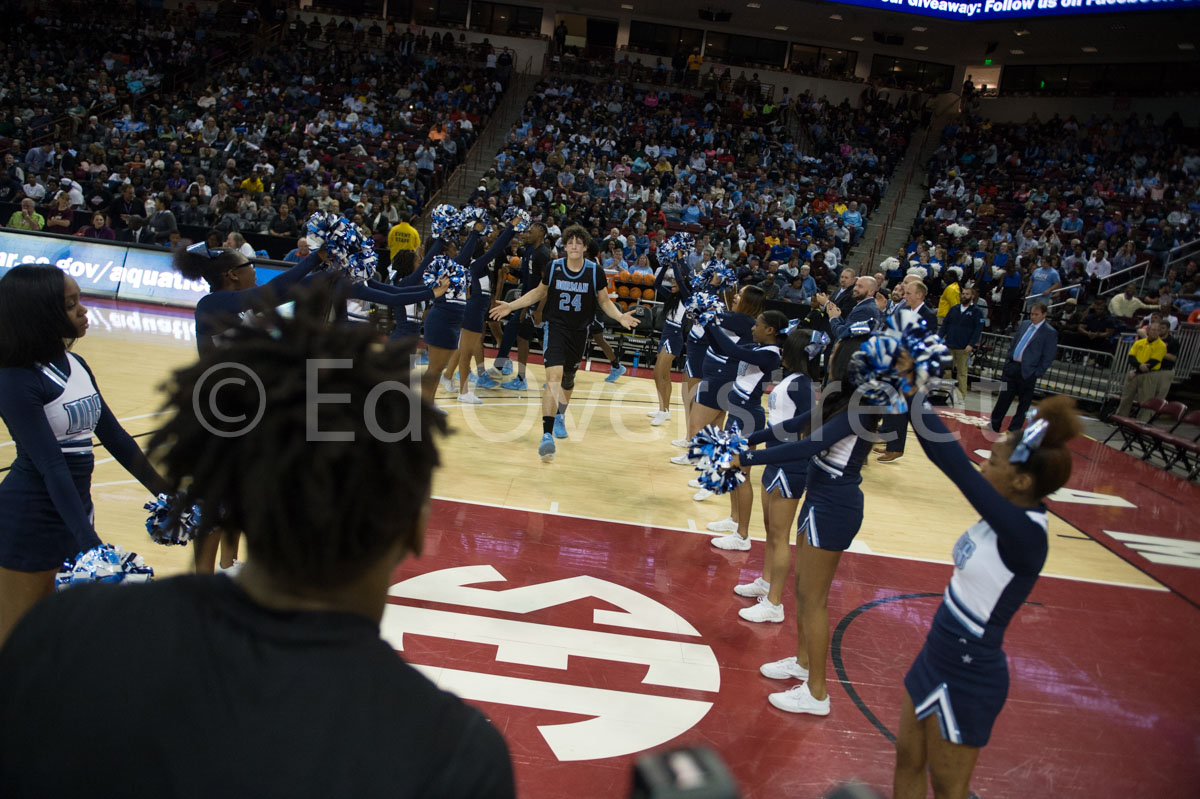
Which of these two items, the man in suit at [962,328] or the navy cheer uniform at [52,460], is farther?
the man in suit at [962,328]

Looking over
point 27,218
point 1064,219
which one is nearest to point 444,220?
point 27,218

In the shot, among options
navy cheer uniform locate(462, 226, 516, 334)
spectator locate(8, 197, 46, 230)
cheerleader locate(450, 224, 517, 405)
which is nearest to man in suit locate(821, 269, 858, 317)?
cheerleader locate(450, 224, 517, 405)

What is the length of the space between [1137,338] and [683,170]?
1215cm

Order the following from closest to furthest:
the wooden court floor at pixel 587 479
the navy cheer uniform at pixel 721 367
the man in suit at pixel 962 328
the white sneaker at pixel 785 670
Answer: the white sneaker at pixel 785 670 < the wooden court floor at pixel 587 479 < the navy cheer uniform at pixel 721 367 < the man in suit at pixel 962 328

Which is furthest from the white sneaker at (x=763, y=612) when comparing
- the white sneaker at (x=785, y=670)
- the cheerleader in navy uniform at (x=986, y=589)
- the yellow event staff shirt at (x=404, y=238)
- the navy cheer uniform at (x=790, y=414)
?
the yellow event staff shirt at (x=404, y=238)

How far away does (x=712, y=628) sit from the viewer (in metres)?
4.78

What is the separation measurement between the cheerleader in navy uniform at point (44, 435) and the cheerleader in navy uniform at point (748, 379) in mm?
3679

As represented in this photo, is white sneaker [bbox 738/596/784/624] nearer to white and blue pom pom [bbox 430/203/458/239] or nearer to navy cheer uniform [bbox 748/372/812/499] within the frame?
navy cheer uniform [bbox 748/372/812/499]

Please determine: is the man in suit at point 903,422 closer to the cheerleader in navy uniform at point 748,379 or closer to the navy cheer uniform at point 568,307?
the cheerleader in navy uniform at point 748,379

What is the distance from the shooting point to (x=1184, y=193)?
19875 millimetres

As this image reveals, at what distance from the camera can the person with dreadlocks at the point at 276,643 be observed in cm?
93

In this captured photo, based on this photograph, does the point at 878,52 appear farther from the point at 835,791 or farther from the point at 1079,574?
the point at 835,791

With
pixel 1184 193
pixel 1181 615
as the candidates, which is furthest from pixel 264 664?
pixel 1184 193

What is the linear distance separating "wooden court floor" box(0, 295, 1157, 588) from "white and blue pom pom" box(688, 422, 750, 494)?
1464 millimetres
